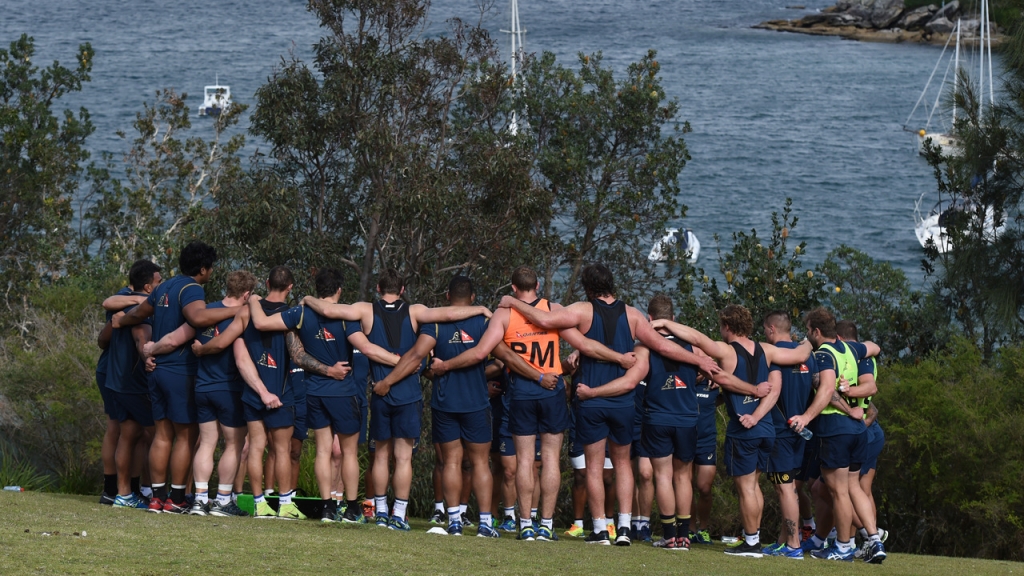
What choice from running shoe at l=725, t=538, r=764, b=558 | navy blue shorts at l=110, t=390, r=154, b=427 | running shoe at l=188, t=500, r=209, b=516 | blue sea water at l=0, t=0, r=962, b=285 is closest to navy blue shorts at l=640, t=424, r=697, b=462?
running shoe at l=725, t=538, r=764, b=558

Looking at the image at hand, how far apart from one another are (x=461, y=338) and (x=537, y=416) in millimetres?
915

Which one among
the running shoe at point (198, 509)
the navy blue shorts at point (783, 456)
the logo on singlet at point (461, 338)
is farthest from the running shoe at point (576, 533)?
the running shoe at point (198, 509)

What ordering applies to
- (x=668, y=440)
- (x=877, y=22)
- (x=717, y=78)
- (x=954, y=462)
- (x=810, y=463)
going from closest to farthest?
(x=668, y=440)
(x=810, y=463)
(x=954, y=462)
(x=717, y=78)
(x=877, y=22)

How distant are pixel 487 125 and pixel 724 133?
6303 cm

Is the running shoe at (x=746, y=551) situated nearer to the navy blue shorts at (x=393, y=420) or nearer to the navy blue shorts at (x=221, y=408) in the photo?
the navy blue shorts at (x=393, y=420)

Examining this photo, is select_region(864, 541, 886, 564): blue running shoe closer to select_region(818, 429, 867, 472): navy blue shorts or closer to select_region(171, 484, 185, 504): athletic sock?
select_region(818, 429, 867, 472): navy blue shorts

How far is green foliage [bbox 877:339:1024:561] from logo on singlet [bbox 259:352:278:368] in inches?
284

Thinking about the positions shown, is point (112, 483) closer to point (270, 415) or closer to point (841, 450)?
point (270, 415)

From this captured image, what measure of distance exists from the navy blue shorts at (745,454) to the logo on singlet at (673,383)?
27.4 inches

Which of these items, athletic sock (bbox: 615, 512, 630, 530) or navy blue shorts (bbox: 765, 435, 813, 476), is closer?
athletic sock (bbox: 615, 512, 630, 530)

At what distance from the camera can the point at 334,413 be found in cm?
997

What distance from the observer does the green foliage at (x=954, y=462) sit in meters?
12.8

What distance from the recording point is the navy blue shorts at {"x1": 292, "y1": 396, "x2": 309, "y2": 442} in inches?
413

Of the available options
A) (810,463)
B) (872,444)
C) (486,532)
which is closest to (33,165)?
(486,532)
